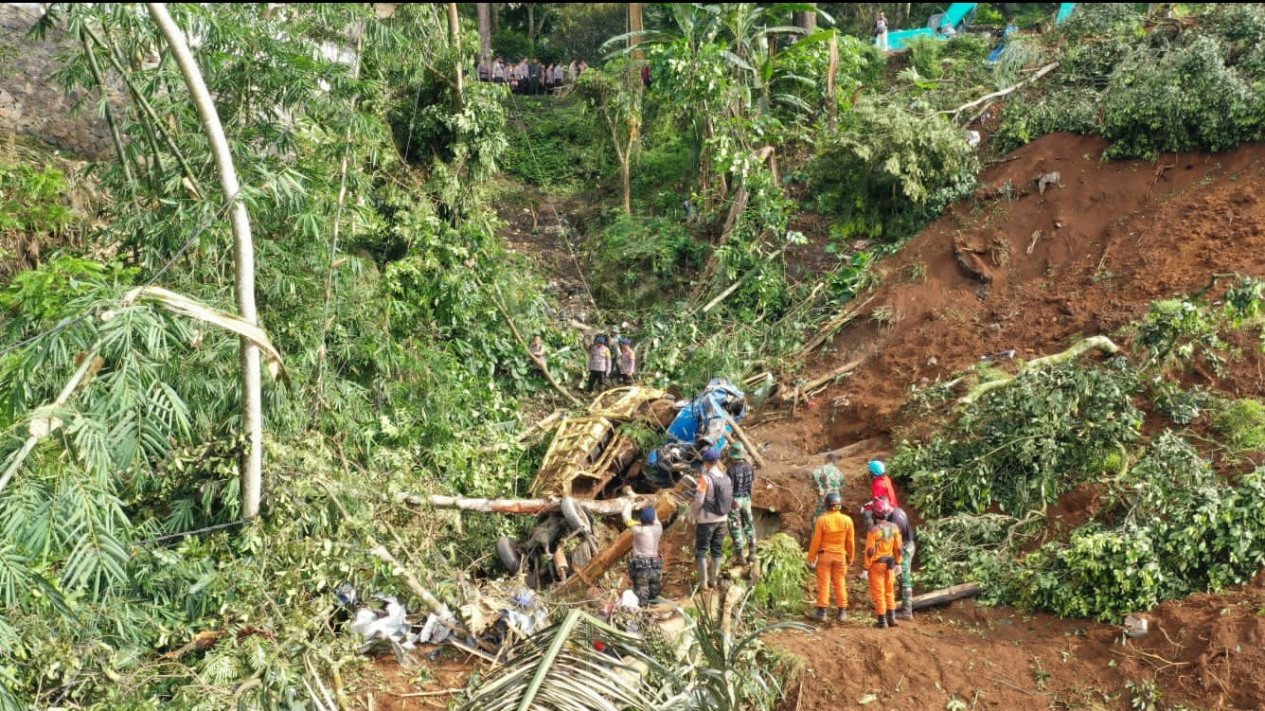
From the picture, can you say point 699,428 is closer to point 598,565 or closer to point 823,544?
point 598,565

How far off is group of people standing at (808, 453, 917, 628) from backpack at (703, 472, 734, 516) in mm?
718

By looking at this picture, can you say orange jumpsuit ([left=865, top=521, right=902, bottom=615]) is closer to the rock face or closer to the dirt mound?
the dirt mound

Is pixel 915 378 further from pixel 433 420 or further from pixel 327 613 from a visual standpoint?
pixel 327 613

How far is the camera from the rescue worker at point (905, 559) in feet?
23.6

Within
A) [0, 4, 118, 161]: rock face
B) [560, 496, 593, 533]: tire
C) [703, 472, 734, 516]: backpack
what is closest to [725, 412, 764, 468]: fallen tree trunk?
[560, 496, 593, 533]: tire

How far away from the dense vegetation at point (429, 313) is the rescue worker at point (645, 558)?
34.6 inches

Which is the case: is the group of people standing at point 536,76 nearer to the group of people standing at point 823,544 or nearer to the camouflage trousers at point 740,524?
the camouflage trousers at point 740,524

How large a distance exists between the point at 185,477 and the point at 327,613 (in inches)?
53.8

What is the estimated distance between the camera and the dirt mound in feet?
35.0

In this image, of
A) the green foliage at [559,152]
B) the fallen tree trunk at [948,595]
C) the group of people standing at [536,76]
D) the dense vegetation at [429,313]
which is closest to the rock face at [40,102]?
the dense vegetation at [429,313]

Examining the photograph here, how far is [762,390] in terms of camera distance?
11812 millimetres

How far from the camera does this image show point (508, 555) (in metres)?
8.80

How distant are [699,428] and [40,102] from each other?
8.07 m

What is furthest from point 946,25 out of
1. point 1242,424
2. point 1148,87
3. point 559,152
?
point 1242,424
